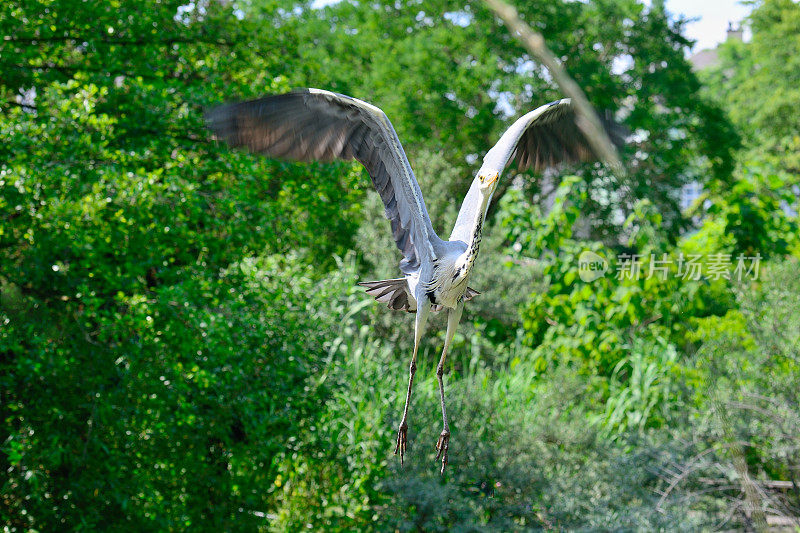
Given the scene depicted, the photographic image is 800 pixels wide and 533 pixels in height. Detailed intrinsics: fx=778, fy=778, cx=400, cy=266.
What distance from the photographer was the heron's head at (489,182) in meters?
2.68

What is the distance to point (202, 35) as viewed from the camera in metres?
7.29

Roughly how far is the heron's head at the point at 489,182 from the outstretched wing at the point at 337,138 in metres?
0.39

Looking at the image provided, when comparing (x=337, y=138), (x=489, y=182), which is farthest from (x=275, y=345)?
(x=489, y=182)

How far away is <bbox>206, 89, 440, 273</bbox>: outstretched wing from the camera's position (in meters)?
3.11

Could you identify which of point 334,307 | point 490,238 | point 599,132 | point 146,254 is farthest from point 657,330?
point 599,132

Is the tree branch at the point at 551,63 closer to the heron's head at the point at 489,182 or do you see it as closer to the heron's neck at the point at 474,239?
the heron's head at the point at 489,182

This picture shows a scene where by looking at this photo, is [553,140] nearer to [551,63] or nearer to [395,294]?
[395,294]

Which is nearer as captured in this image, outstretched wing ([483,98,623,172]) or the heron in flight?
the heron in flight

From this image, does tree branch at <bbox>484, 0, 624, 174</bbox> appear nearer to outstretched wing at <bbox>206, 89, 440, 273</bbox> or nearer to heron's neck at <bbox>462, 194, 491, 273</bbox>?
heron's neck at <bbox>462, 194, 491, 273</bbox>

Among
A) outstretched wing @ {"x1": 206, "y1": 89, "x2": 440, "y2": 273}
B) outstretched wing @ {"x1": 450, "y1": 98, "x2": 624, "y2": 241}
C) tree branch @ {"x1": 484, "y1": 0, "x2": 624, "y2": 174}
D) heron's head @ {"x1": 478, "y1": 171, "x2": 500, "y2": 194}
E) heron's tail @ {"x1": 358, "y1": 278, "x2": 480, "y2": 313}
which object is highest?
outstretched wing @ {"x1": 450, "y1": 98, "x2": 624, "y2": 241}

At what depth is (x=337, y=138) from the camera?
3.48 meters

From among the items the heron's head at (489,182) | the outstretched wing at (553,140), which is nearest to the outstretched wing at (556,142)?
the outstretched wing at (553,140)

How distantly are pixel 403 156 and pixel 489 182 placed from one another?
50cm

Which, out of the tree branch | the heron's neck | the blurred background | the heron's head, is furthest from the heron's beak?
the blurred background
